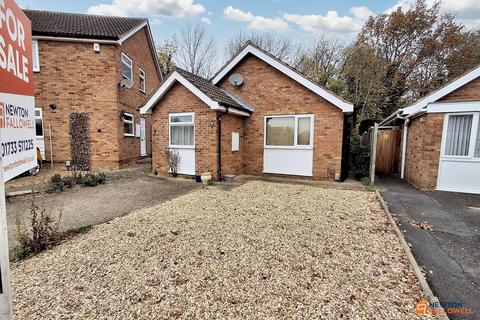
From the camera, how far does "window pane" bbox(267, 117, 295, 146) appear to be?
9.88m

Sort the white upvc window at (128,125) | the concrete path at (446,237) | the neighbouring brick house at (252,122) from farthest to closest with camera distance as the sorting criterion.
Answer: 1. the white upvc window at (128,125)
2. the neighbouring brick house at (252,122)
3. the concrete path at (446,237)

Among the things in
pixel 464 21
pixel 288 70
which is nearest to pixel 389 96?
pixel 464 21

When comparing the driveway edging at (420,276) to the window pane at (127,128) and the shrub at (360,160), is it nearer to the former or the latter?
the shrub at (360,160)

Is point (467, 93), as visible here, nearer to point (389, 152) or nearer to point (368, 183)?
point (368, 183)

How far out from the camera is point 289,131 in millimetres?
9922

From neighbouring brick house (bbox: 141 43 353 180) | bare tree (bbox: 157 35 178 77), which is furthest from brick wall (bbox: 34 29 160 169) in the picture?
bare tree (bbox: 157 35 178 77)

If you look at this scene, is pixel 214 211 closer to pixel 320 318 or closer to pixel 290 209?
pixel 290 209

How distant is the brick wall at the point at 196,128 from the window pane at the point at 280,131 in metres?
2.76

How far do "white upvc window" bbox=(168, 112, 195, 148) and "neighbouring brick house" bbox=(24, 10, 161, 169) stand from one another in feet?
12.8

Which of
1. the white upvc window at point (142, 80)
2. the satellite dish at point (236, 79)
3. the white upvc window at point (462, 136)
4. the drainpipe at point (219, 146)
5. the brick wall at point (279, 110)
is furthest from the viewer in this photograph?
the white upvc window at point (142, 80)

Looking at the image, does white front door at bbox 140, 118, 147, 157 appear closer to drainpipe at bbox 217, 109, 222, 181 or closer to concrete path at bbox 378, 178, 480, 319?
drainpipe at bbox 217, 109, 222, 181

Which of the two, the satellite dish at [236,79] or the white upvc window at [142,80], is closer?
the satellite dish at [236,79]
